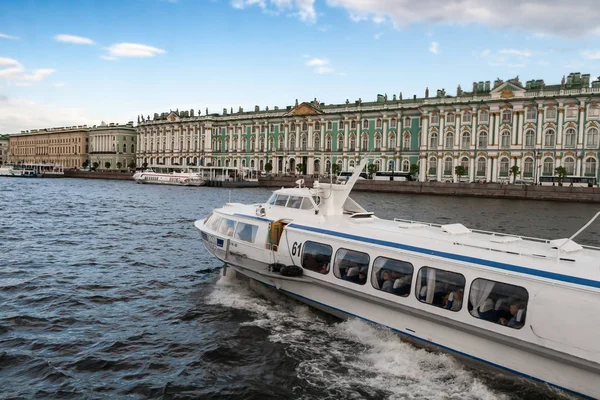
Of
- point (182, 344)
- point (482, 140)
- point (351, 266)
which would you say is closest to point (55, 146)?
point (482, 140)

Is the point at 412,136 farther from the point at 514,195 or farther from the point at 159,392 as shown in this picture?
the point at 159,392

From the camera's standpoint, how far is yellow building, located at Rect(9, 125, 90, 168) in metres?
133

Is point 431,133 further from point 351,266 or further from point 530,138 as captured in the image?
point 351,266

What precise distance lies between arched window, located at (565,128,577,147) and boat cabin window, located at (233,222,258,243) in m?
61.2

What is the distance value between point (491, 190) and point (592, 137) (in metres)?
15.2

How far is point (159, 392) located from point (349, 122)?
78.0 m

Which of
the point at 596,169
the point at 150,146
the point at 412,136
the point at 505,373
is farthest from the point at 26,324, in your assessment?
the point at 150,146

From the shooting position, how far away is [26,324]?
10.3m

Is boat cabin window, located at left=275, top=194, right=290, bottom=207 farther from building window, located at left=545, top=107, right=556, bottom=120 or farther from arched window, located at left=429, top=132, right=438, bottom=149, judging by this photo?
arched window, located at left=429, top=132, right=438, bottom=149

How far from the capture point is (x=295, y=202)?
12.3 m

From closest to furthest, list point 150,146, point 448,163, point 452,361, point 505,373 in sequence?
point 505,373 → point 452,361 → point 448,163 → point 150,146

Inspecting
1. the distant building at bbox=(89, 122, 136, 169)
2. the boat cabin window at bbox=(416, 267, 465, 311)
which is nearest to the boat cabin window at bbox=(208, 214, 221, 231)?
the boat cabin window at bbox=(416, 267, 465, 311)

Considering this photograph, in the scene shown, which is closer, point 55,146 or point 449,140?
point 449,140

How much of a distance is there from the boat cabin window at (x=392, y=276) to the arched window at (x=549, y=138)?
6293cm
